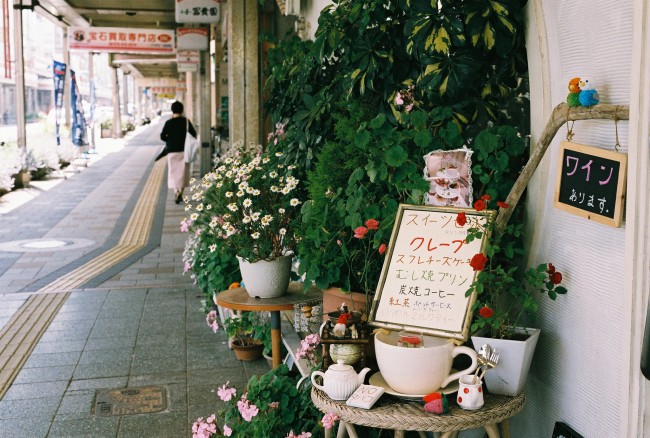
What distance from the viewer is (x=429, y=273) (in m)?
2.38

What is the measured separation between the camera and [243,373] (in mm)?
4594

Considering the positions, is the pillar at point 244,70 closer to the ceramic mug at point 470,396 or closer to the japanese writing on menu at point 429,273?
the japanese writing on menu at point 429,273

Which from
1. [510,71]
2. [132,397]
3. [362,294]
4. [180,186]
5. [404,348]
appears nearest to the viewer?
[404,348]

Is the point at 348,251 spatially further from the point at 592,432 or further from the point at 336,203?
the point at 592,432

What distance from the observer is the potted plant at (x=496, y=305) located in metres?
2.17

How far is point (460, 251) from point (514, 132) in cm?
47

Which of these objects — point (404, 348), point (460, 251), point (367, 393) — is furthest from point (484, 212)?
point (367, 393)

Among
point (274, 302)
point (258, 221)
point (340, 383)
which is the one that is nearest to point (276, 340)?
point (274, 302)

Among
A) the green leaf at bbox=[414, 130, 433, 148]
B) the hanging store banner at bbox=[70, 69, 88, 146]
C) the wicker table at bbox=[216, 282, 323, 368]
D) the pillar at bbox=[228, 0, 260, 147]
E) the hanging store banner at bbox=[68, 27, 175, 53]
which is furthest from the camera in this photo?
the hanging store banner at bbox=[70, 69, 88, 146]

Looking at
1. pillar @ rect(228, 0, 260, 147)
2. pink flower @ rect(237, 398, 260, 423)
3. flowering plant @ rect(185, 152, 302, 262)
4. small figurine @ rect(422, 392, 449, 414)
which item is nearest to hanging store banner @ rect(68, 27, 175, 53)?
pillar @ rect(228, 0, 260, 147)

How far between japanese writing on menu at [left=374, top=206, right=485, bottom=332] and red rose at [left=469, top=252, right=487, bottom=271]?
0.46 ft

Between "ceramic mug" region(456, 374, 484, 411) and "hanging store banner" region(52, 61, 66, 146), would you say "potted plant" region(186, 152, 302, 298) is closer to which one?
"ceramic mug" region(456, 374, 484, 411)

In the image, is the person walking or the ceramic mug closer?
the ceramic mug

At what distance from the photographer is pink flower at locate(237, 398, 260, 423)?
9.45 feet
